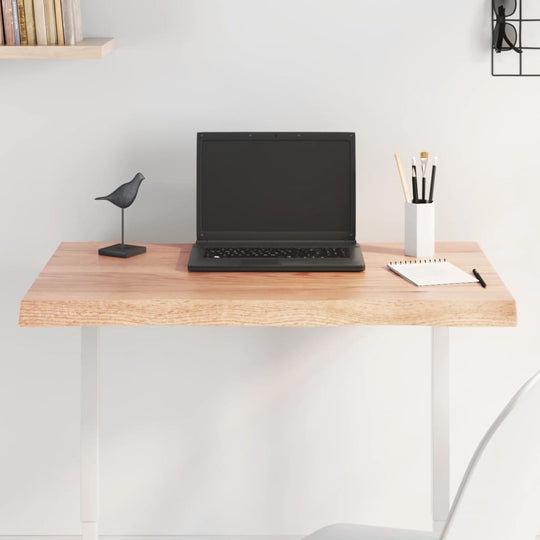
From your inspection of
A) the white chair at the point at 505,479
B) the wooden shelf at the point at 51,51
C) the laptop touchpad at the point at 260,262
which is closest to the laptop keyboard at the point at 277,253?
the laptop touchpad at the point at 260,262

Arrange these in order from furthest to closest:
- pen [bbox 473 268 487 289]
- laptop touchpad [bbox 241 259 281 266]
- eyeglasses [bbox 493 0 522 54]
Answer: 1. eyeglasses [bbox 493 0 522 54]
2. laptop touchpad [bbox 241 259 281 266]
3. pen [bbox 473 268 487 289]

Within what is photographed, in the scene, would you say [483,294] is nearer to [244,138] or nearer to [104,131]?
[244,138]

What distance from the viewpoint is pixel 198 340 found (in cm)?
246

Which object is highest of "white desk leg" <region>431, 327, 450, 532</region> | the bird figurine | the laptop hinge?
the bird figurine

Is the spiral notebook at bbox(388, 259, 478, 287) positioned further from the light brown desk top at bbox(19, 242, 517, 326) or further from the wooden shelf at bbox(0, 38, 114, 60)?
the wooden shelf at bbox(0, 38, 114, 60)

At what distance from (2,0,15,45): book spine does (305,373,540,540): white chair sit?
1.51 m

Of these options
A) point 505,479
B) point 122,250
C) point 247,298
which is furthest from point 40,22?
point 505,479

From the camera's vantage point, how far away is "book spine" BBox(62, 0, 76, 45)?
82.2 inches

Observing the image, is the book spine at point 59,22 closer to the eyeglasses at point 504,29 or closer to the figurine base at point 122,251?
the figurine base at point 122,251

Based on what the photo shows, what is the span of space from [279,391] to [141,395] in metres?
0.36

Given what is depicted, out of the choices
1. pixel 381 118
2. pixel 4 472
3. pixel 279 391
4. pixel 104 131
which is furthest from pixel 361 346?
pixel 4 472

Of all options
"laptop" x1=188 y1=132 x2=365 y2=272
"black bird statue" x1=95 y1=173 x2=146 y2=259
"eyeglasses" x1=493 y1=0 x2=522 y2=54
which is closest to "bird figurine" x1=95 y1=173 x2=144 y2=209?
"black bird statue" x1=95 y1=173 x2=146 y2=259

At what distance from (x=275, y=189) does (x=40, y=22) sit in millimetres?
642

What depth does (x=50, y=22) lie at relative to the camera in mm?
2092
